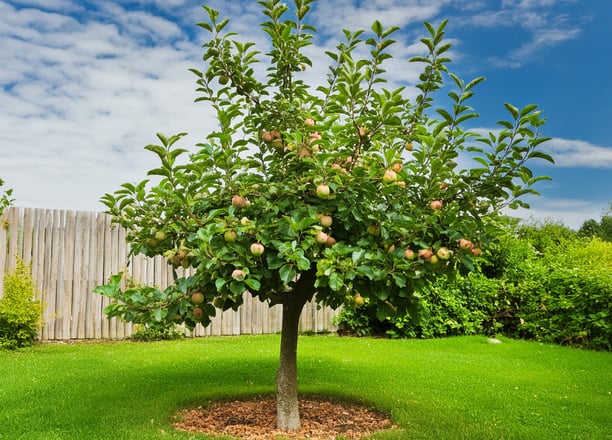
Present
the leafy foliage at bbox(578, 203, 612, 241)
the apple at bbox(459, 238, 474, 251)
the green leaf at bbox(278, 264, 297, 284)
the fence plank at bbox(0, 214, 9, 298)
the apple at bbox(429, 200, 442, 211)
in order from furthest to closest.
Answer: the leafy foliage at bbox(578, 203, 612, 241)
the fence plank at bbox(0, 214, 9, 298)
the apple at bbox(429, 200, 442, 211)
the apple at bbox(459, 238, 474, 251)
the green leaf at bbox(278, 264, 297, 284)

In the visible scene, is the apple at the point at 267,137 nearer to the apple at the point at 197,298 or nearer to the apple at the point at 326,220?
the apple at the point at 326,220

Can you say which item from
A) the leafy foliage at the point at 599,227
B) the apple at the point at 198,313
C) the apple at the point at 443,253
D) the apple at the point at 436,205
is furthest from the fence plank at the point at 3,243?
the leafy foliage at the point at 599,227

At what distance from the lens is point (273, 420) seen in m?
4.61

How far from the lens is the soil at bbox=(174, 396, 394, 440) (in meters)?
4.25

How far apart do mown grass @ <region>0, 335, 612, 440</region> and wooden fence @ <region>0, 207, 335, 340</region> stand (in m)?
0.56

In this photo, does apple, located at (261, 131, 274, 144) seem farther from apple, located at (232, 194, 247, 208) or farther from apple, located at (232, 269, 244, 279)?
apple, located at (232, 269, 244, 279)

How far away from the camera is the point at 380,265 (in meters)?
3.44

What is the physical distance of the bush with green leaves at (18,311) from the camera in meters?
8.32

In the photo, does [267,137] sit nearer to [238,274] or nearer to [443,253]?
[238,274]

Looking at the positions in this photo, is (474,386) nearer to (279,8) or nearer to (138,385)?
(138,385)

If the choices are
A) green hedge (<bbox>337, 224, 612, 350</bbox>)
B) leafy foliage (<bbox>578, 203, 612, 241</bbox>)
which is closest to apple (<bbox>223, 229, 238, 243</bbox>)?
green hedge (<bbox>337, 224, 612, 350</bbox>)

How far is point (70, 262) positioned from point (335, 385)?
18.9 feet

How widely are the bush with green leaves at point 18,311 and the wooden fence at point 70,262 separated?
652 millimetres

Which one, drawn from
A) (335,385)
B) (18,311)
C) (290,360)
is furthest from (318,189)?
(18,311)
